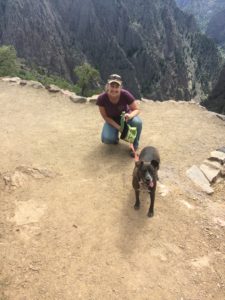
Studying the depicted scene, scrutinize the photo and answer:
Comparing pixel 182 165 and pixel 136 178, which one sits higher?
pixel 136 178

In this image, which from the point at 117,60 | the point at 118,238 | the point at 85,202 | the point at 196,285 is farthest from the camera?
the point at 117,60

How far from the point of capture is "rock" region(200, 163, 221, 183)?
959cm

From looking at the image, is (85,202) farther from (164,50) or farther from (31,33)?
(164,50)

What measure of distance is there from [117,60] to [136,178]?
125 meters

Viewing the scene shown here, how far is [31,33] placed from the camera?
380ft

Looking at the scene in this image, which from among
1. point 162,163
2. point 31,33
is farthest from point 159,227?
point 31,33

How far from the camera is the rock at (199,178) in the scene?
9.14 metres

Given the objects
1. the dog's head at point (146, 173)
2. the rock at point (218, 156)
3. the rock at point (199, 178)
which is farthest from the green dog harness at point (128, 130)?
the dog's head at point (146, 173)

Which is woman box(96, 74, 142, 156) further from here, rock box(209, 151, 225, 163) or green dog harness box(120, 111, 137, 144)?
rock box(209, 151, 225, 163)

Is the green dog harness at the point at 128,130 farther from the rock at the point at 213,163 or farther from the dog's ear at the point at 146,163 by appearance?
the dog's ear at the point at 146,163

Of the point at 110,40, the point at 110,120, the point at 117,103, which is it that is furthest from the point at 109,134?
the point at 110,40

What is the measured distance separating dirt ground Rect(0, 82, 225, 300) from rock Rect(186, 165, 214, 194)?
0.20 meters

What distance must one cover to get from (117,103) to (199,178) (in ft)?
9.60

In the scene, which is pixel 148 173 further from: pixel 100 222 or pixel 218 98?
pixel 218 98
